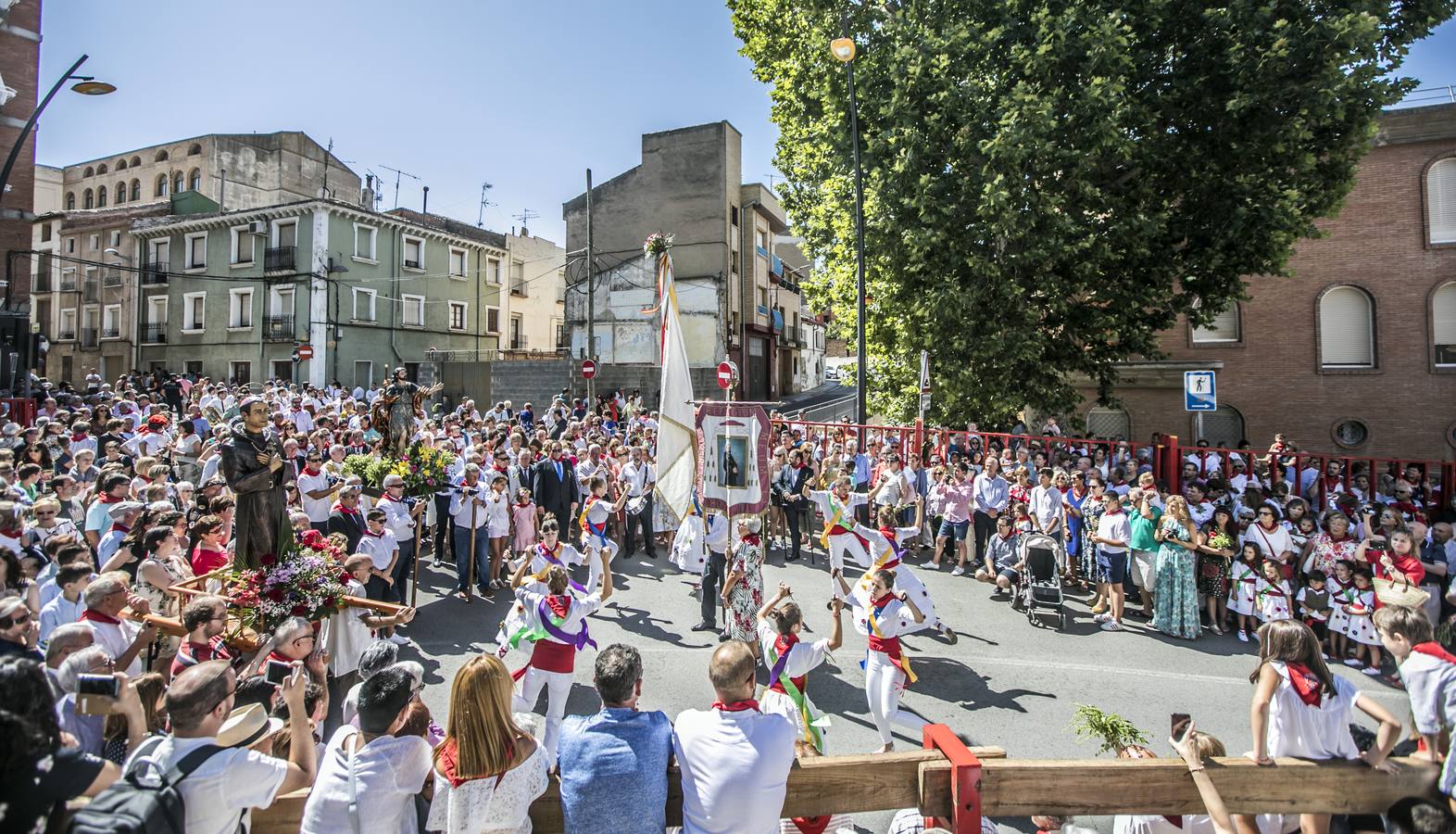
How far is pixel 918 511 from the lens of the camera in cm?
1266

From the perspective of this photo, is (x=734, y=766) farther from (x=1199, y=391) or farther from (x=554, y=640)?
(x=1199, y=391)

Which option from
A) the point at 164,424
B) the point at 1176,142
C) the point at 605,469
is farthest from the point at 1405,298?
the point at 164,424

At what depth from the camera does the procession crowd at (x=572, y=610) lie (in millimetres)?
2826

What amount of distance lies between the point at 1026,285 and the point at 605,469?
8.91 m

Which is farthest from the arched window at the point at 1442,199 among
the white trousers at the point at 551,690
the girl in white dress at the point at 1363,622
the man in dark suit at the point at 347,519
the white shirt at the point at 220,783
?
the white shirt at the point at 220,783

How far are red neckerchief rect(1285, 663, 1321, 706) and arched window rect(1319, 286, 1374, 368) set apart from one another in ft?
76.7

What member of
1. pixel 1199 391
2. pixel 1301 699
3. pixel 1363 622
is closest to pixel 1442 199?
pixel 1199 391

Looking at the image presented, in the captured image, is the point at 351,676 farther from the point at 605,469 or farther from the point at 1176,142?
the point at 1176,142

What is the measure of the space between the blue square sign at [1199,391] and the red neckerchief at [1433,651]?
24.7ft

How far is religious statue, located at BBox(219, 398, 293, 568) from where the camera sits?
214 inches

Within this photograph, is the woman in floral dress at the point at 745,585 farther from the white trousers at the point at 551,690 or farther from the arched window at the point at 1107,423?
the arched window at the point at 1107,423

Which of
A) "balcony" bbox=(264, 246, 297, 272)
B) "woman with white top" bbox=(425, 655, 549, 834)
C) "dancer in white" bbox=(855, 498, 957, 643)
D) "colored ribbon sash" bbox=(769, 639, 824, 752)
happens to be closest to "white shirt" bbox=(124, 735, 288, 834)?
"woman with white top" bbox=(425, 655, 549, 834)

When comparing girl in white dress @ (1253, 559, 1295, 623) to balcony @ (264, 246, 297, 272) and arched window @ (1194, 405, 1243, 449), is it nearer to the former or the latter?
arched window @ (1194, 405, 1243, 449)

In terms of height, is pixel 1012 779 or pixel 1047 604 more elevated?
pixel 1012 779
